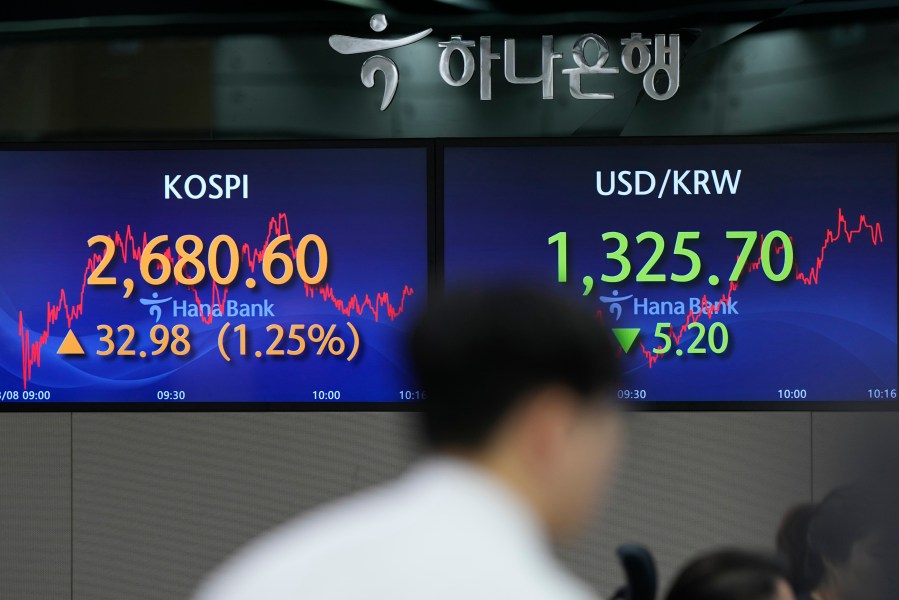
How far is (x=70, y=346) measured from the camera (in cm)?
458

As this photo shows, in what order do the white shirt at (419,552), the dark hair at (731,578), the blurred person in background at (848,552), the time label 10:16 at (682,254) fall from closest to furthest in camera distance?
the white shirt at (419,552), the dark hair at (731,578), the blurred person in background at (848,552), the time label 10:16 at (682,254)

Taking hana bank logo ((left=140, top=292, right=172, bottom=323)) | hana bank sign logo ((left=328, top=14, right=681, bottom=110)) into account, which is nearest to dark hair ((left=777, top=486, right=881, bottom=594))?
hana bank sign logo ((left=328, top=14, right=681, bottom=110))

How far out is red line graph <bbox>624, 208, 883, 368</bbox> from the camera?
178 inches

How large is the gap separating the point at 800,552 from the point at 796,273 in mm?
1988

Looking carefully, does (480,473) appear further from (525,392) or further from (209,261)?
(209,261)

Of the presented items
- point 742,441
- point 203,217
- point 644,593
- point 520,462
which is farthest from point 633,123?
point 520,462

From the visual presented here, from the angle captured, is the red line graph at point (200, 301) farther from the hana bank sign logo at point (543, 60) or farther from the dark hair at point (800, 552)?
the dark hair at point (800, 552)

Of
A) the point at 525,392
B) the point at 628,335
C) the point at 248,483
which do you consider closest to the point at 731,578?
the point at 525,392

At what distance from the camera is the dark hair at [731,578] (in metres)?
2.05

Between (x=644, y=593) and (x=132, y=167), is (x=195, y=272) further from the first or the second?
(x=644, y=593)

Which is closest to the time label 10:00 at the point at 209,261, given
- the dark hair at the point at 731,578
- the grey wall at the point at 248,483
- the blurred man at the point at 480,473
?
the grey wall at the point at 248,483

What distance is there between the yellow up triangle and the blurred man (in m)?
3.77

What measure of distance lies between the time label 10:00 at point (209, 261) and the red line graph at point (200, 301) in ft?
0.05

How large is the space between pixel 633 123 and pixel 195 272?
1679mm
